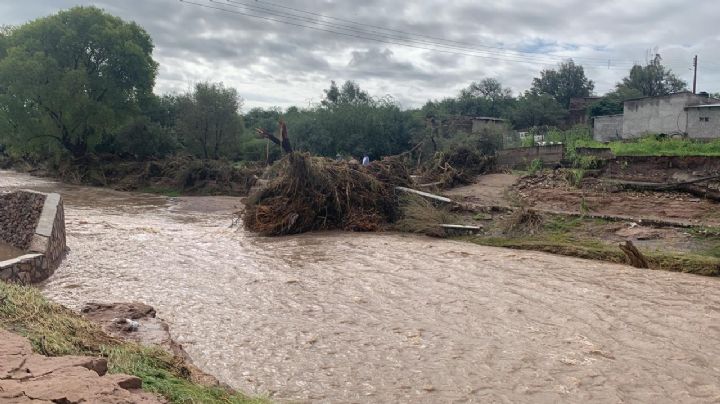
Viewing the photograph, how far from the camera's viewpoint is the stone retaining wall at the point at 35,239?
889cm

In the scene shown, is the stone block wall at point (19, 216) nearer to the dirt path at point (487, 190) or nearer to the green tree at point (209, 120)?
the dirt path at point (487, 190)

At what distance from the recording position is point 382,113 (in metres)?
43.3

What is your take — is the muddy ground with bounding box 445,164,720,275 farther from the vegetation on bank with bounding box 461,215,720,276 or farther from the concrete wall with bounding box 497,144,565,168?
the concrete wall with bounding box 497,144,565,168

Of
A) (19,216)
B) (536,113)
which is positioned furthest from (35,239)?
(536,113)

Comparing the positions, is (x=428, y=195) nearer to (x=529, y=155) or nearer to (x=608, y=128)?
(x=529, y=155)

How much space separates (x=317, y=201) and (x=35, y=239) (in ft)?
26.3

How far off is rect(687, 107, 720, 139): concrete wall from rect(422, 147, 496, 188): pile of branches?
42.1 ft

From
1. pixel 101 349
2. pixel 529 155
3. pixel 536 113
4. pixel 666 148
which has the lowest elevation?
pixel 101 349

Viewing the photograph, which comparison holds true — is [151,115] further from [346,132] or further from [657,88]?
[657,88]

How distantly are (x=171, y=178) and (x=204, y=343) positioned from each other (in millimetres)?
27062

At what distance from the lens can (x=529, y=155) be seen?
85.8 feet

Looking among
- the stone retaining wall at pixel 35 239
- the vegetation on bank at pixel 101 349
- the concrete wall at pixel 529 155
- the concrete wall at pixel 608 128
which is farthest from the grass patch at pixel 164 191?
the concrete wall at pixel 608 128

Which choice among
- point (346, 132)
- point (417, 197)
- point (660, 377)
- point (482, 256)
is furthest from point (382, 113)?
Result: point (660, 377)

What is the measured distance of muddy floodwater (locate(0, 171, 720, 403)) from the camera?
584 centimetres
